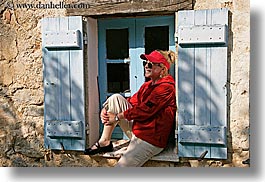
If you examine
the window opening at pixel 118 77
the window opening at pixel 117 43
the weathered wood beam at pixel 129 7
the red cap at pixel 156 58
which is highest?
the weathered wood beam at pixel 129 7

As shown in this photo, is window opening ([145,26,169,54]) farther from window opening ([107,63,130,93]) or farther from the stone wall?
the stone wall

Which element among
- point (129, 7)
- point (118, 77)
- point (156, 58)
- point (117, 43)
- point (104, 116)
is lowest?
point (104, 116)

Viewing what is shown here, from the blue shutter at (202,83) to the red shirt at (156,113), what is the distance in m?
0.06

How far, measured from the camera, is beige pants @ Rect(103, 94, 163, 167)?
2.79m

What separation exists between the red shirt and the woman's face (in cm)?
5

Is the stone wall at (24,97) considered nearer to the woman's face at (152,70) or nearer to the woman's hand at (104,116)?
the woman's hand at (104,116)

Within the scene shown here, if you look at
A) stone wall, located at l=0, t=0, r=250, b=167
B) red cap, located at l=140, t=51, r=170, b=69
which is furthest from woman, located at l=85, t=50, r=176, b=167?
stone wall, located at l=0, t=0, r=250, b=167

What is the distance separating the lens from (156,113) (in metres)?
2.75

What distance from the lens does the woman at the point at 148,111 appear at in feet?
9.07

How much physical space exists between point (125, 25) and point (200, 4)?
50 centimetres

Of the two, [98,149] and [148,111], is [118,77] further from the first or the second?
[98,149]

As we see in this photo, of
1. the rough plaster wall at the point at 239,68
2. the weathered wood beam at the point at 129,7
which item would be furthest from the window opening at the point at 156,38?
the rough plaster wall at the point at 239,68

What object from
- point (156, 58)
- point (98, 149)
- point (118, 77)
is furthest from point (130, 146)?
point (156, 58)

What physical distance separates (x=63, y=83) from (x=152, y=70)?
579 millimetres
